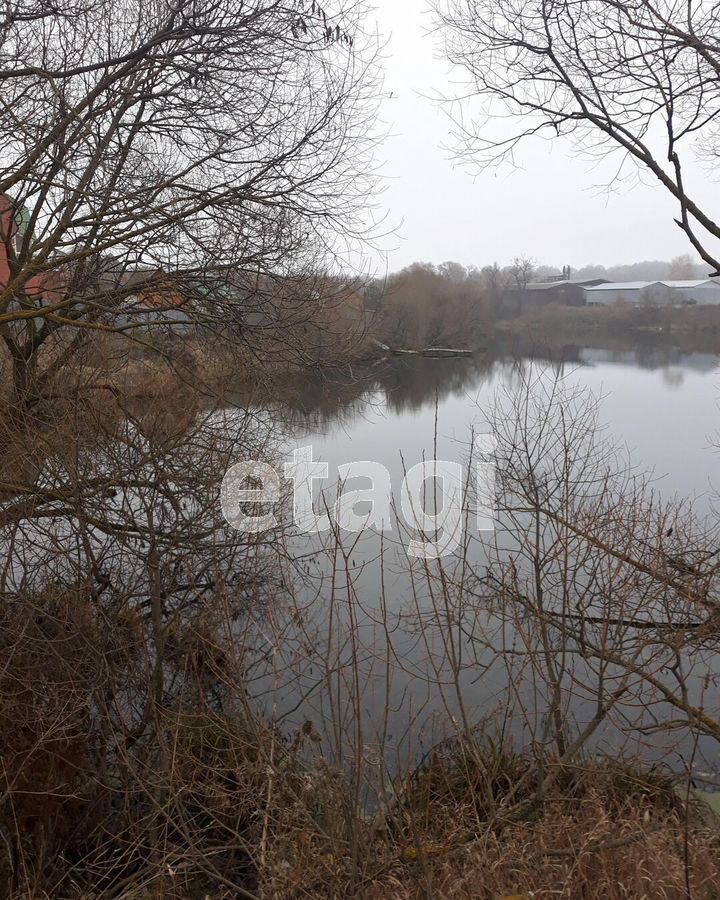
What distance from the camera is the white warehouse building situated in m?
35.6

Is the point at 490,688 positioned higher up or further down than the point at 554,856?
further down

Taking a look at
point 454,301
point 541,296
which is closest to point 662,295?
point 541,296

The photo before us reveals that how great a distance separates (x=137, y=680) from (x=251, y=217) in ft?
11.7

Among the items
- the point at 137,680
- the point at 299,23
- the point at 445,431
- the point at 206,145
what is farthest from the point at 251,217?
the point at 445,431

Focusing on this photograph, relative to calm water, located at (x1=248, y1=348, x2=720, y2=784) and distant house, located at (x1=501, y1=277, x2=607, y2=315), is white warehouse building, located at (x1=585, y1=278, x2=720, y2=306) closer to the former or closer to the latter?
distant house, located at (x1=501, y1=277, x2=607, y2=315)

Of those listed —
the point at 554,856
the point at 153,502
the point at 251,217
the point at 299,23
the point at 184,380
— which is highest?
the point at 299,23

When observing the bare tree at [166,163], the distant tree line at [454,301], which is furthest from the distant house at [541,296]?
Answer: the bare tree at [166,163]

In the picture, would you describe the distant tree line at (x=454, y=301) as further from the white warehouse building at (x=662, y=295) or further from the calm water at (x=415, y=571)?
the white warehouse building at (x=662, y=295)

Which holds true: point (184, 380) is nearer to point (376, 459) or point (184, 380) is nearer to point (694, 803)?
point (694, 803)

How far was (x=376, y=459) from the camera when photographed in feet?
→ 38.7

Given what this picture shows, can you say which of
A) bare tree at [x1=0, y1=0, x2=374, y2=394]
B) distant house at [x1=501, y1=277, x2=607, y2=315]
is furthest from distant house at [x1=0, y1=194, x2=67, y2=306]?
distant house at [x1=501, y1=277, x2=607, y2=315]

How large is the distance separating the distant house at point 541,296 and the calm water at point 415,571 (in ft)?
6.74

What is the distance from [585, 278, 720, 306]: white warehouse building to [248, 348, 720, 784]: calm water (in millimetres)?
11757

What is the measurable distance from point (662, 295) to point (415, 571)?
131ft
